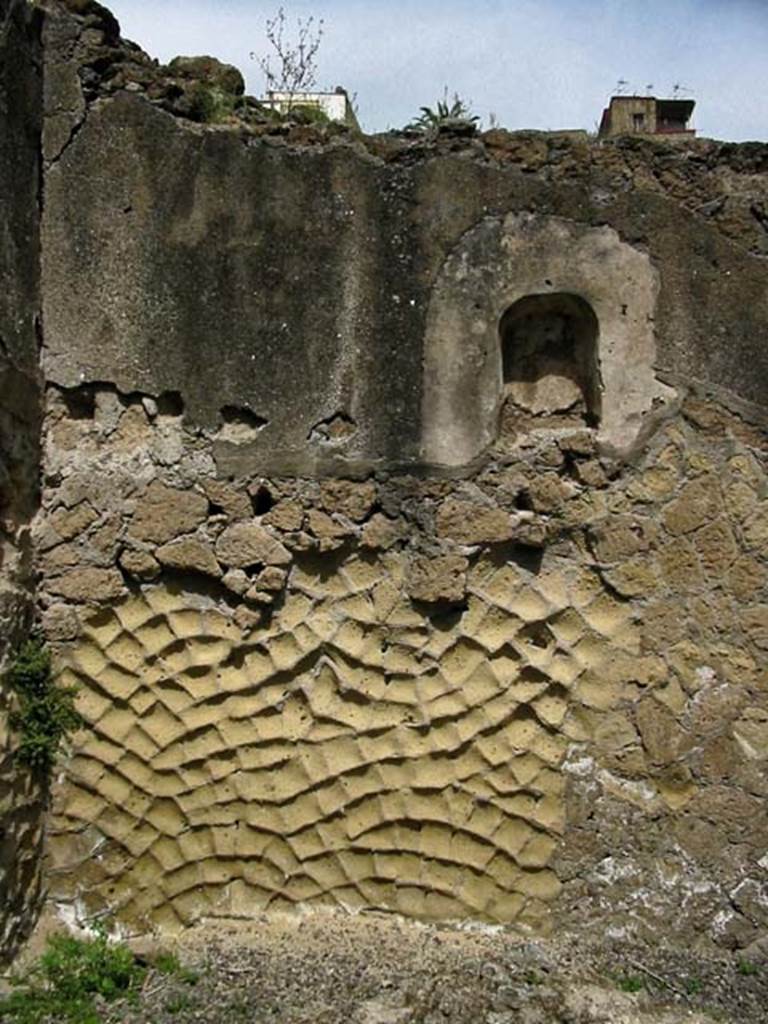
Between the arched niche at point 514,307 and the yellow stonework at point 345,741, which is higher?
the arched niche at point 514,307

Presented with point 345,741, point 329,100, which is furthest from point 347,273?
point 329,100

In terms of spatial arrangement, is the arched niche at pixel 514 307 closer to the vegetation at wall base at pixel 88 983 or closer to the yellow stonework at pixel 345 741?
the yellow stonework at pixel 345 741

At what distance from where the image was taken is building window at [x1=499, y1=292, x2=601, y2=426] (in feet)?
12.6

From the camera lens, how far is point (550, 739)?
3789 mm

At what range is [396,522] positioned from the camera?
3.77m

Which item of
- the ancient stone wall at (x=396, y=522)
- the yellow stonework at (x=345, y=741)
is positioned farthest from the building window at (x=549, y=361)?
the yellow stonework at (x=345, y=741)

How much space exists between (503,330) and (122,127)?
58.1 inches

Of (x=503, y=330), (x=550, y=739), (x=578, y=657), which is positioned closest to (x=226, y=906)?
(x=550, y=739)

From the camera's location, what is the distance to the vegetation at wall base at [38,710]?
142 inches

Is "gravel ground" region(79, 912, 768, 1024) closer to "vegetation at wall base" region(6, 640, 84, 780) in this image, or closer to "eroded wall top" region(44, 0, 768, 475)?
"vegetation at wall base" region(6, 640, 84, 780)

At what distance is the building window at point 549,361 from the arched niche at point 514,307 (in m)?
0.07

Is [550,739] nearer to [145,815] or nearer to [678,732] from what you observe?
[678,732]

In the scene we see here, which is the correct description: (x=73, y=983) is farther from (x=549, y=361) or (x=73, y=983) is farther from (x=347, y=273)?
(x=549, y=361)

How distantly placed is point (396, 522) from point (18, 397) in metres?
1.32
